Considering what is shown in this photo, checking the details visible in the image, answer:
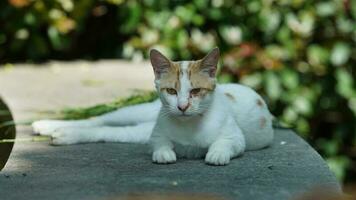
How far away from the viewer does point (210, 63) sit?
374 cm

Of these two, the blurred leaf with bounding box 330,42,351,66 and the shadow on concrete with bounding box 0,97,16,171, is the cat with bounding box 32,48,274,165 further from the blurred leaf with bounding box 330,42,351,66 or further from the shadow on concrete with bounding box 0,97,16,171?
the blurred leaf with bounding box 330,42,351,66

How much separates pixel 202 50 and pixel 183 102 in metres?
3.20

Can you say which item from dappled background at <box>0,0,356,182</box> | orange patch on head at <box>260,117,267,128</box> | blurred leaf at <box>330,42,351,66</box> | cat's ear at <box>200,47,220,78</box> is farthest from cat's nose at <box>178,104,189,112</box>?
blurred leaf at <box>330,42,351,66</box>

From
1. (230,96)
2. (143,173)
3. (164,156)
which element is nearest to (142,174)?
(143,173)

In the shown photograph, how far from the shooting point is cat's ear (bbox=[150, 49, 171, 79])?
3725 mm

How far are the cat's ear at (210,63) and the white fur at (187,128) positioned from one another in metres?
0.12

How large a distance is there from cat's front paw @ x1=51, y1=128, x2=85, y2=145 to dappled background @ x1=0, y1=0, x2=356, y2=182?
248 centimetres

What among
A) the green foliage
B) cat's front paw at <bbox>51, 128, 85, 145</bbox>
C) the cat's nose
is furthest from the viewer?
the green foliage

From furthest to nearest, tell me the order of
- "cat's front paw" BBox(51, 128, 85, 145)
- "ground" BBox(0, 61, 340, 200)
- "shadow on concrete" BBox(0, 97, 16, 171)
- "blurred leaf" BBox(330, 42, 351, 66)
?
"blurred leaf" BBox(330, 42, 351, 66) < "cat's front paw" BBox(51, 128, 85, 145) < "shadow on concrete" BBox(0, 97, 16, 171) < "ground" BBox(0, 61, 340, 200)

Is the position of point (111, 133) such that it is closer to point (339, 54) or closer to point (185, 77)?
point (185, 77)

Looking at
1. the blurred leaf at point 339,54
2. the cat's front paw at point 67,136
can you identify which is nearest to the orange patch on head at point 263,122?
the cat's front paw at point 67,136

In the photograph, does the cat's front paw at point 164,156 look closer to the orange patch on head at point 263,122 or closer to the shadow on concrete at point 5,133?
the orange patch on head at point 263,122

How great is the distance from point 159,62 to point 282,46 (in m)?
3.02

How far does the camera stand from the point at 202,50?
6.76 meters
